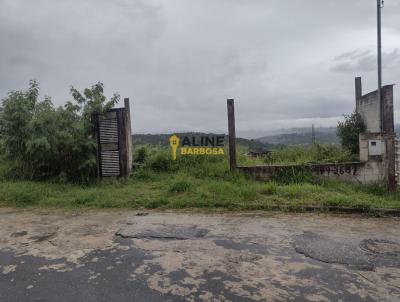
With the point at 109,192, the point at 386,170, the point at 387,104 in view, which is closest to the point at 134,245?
the point at 109,192

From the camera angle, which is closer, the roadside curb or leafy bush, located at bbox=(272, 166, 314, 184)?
the roadside curb

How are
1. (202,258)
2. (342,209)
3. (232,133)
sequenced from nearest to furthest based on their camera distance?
1. (202,258)
2. (342,209)
3. (232,133)

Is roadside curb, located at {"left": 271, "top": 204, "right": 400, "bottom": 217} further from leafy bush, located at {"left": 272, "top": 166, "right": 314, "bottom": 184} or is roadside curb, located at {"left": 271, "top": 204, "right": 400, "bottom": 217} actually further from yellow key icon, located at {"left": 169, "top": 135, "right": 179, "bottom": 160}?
yellow key icon, located at {"left": 169, "top": 135, "right": 179, "bottom": 160}

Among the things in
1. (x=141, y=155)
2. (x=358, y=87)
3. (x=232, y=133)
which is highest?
(x=358, y=87)

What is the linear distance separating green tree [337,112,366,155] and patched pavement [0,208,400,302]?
538 cm

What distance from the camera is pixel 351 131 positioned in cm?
1068

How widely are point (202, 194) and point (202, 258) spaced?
11.1ft

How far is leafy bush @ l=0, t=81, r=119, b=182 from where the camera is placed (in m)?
8.85

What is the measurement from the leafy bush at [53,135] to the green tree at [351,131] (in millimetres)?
7733

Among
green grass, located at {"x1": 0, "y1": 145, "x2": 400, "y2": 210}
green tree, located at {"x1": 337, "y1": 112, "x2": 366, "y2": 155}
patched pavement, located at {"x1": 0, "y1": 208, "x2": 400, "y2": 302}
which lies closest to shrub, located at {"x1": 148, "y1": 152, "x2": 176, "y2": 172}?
green grass, located at {"x1": 0, "y1": 145, "x2": 400, "y2": 210}

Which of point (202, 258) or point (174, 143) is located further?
point (174, 143)

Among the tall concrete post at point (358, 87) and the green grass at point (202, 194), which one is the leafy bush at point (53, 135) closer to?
the green grass at point (202, 194)

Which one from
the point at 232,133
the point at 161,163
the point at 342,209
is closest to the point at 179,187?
the point at 232,133

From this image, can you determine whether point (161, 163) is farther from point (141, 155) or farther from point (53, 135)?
point (53, 135)
